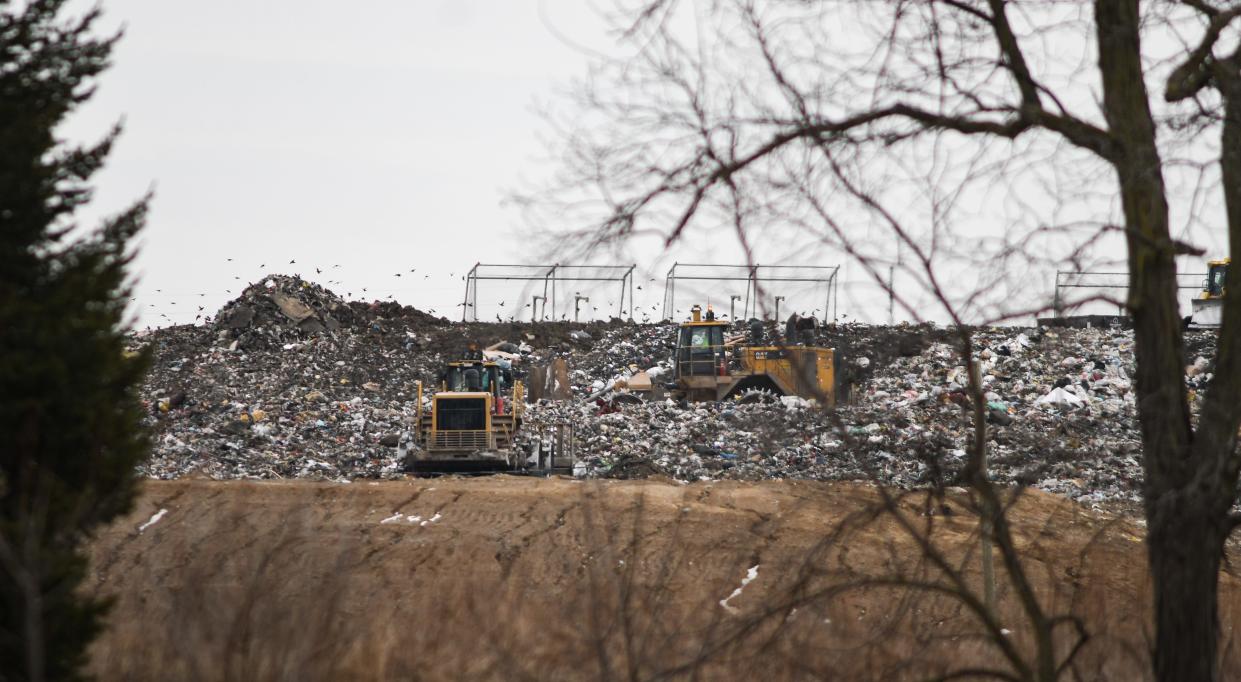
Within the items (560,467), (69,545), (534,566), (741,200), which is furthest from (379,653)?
(560,467)

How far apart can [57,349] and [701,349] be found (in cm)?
2049

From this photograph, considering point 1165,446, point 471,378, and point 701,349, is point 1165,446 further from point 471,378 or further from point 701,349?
point 701,349

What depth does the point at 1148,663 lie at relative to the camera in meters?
5.38

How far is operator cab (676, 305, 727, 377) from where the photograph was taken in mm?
26188

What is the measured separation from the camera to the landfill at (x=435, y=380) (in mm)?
20328

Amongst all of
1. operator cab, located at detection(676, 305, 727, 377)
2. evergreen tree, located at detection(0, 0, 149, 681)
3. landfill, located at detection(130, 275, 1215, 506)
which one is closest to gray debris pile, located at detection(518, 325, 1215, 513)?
landfill, located at detection(130, 275, 1215, 506)

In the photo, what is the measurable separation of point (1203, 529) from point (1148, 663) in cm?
71

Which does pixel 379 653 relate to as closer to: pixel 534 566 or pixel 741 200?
pixel 741 200

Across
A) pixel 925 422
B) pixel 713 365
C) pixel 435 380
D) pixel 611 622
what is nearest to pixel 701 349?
pixel 713 365

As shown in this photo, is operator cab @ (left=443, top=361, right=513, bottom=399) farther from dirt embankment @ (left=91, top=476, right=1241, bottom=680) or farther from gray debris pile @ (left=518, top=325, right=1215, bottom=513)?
dirt embankment @ (left=91, top=476, right=1241, bottom=680)

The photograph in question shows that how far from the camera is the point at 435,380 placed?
97.3ft

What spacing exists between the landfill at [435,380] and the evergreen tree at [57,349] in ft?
22.9

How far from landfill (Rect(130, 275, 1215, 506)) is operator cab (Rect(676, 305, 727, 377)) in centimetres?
96

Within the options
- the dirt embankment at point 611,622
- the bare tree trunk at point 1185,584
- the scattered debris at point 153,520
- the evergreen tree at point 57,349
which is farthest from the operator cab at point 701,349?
the bare tree trunk at point 1185,584
